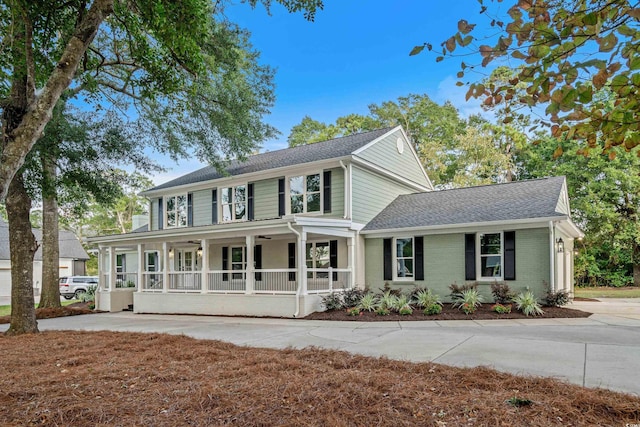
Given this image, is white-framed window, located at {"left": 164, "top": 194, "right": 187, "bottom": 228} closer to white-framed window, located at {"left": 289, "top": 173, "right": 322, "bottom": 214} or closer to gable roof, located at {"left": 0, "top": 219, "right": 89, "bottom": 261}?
white-framed window, located at {"left": 289, "top": 173, "right": 322, "bottom": 214}

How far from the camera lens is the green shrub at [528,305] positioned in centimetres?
1067

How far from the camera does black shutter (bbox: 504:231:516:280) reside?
12.5m

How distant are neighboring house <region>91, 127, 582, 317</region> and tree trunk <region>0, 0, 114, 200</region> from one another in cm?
750

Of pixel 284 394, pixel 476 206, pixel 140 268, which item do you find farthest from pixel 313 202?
pixel 284 394

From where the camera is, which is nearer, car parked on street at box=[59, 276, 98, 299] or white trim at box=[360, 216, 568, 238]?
white trim at box=[360, 216, 568, 238]

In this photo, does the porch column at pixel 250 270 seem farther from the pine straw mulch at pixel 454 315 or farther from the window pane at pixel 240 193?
the window pane at pixel 240 193

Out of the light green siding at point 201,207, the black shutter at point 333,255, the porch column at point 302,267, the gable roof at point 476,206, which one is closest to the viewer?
the porch column at point 302,267

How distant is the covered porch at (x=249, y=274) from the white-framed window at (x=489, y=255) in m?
4.02

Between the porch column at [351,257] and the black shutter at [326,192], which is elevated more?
the black shutter at [326,192]

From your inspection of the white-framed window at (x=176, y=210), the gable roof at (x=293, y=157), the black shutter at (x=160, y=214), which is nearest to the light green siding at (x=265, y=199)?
the gable roof at (x=293, y=157)

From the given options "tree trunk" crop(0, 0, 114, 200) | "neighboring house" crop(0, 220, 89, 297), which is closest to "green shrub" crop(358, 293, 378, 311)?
"tree trunk" crop(0, 0, 114, 200)

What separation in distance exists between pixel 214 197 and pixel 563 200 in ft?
43.3

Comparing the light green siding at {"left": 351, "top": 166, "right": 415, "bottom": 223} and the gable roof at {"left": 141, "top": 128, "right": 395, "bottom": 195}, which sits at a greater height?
the gable roof at {"left": 141, "top": 128, "right": 395, "bottom": 195}

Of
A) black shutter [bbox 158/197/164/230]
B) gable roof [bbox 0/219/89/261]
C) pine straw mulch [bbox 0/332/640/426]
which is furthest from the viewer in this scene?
gable roof [bbox 0/219/89/261]
